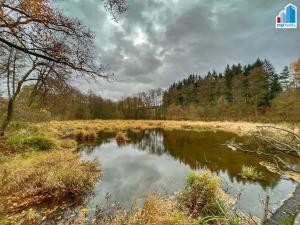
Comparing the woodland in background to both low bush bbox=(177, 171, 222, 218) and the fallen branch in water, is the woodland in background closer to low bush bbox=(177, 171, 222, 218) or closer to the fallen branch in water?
low bush bbox=(177, 171, 222, 218)

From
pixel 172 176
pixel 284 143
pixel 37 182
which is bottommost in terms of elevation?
pixel 172 176

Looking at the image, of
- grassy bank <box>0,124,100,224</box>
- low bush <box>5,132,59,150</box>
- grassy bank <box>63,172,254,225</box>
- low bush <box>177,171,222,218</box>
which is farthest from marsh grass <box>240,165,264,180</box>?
low bush <box>5,132,59,150</box>

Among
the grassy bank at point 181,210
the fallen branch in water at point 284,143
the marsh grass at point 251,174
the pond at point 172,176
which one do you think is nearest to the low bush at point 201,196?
the grassy bank at point 181,210

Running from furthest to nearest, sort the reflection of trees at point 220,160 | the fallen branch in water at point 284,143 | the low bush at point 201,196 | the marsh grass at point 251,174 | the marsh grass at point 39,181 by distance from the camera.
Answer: the reflection of trees at point 220,160, the marsh grass at point 251,174, the marsh grass at point 39,181, the low bush at point 201,196, the fallen branch in water at point 284,143

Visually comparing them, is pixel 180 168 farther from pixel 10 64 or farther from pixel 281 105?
pixel 281 105

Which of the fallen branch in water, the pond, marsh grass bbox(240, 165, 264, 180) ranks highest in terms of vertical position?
the fallen branch in water

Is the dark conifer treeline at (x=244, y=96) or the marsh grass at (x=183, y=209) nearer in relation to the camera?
the marsh grass at (x=183, y=209)

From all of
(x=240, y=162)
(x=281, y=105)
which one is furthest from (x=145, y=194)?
(x=281, y=105)

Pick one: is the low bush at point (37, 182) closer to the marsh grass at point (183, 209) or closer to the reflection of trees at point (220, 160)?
the marsh grass at point (183, 209)

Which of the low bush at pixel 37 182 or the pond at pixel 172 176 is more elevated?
the low bush at pixel 37 182

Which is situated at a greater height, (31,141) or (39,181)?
(31,141)

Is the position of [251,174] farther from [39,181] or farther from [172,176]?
[39,181]

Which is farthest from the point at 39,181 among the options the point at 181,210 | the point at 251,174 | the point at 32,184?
the point at 251,174

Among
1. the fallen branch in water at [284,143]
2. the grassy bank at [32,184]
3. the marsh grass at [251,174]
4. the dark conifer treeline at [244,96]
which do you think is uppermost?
the dark conifer treeline at [244,96]
